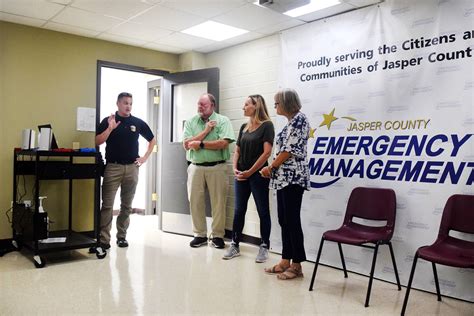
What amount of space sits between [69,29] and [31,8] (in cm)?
67

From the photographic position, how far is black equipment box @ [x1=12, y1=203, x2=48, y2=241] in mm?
3576

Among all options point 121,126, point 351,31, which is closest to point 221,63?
point 121,126

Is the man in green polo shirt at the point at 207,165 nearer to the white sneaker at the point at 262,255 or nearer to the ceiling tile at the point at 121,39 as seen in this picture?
the white sneaker at the point at 262,255

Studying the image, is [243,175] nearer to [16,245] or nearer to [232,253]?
[232,253]

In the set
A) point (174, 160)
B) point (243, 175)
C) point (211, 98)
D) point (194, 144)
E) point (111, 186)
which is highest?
point (211, 98)

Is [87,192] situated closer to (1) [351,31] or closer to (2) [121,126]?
(2) [121,126]

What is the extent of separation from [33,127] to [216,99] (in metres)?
2.05

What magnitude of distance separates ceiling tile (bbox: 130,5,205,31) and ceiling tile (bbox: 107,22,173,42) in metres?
0.13

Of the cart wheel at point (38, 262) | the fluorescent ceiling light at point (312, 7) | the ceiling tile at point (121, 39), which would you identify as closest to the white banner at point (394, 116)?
the fluorescent ceiling light at point (312, 7)

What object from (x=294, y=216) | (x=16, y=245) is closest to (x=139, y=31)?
(x=16, y=245)

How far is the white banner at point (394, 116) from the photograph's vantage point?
2.96 metres

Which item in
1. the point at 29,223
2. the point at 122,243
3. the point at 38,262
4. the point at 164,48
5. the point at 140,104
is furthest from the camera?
the point at 140,104

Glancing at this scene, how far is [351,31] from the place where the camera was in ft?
12.0

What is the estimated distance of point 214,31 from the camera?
4.49 m
